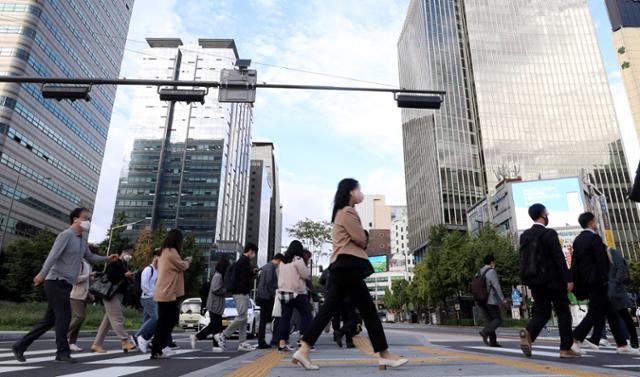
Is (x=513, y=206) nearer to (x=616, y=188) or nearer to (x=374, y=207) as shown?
(x=616, y=188)

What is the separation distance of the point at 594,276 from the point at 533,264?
3.96 ft

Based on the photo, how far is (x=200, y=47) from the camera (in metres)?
103

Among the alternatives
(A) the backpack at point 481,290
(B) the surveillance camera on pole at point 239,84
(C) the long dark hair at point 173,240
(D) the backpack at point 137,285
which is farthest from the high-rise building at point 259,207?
(C) the long dark hair at point 173,240

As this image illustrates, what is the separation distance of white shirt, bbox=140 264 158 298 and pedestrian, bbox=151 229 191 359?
195cm

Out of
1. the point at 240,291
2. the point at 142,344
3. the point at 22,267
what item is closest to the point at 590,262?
the point at 240,291

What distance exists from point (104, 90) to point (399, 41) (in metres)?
68.0

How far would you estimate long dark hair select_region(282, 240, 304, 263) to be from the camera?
668 cm

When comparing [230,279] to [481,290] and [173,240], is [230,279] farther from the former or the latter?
[481,290]

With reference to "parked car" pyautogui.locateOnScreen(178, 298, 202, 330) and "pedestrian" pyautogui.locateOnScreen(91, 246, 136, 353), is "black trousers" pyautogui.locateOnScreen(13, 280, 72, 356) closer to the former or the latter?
"pedestrian" pyautogui.locateOnScreen(91, 246, 136, 353)

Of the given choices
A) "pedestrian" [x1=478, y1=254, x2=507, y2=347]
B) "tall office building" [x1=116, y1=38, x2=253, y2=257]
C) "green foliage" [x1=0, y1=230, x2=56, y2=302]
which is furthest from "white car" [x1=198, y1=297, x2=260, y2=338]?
"tall office building" [x1=116, y1=38, x2=253, y2=257]

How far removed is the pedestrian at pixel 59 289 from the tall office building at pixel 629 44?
10100cm

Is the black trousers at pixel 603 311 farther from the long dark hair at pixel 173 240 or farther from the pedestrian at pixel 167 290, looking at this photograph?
the long dark hair at pixel 173 240

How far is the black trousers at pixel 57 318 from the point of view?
458cm

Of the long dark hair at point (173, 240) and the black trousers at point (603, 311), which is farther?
the black trousers at point (603, 311)
